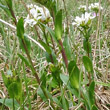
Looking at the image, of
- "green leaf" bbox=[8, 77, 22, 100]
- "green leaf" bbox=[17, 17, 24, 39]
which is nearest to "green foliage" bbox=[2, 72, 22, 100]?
"green leaf" bbox=[8, 77, 22, 100]

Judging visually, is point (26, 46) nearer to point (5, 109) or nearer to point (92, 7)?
point (5, 109)

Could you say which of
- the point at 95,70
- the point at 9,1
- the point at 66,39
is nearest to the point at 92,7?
the point at 95,70

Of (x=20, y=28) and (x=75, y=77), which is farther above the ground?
(x=20, y=28)

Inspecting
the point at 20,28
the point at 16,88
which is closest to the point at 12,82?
the point at 16,88

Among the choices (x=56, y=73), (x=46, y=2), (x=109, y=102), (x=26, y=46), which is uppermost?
(x=46, y=2)

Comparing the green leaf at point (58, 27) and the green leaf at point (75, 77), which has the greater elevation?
the green leaf at point (58, 27)

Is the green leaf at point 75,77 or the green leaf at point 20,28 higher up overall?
the green leaf at point 20,28

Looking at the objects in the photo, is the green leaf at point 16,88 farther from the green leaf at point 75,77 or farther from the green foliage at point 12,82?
the green leaf at point 75,77

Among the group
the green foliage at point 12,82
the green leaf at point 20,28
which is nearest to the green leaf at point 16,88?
the green foliage at point 12,82

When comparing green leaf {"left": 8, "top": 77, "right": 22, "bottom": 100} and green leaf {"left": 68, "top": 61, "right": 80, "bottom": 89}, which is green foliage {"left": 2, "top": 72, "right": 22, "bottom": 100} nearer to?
green leaf {"left": 8, "top": 77, "right": 22, "bottom": 100}

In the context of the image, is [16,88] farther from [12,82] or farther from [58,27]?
[58,27]

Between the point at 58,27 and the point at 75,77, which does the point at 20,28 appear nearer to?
the point at 58,27
